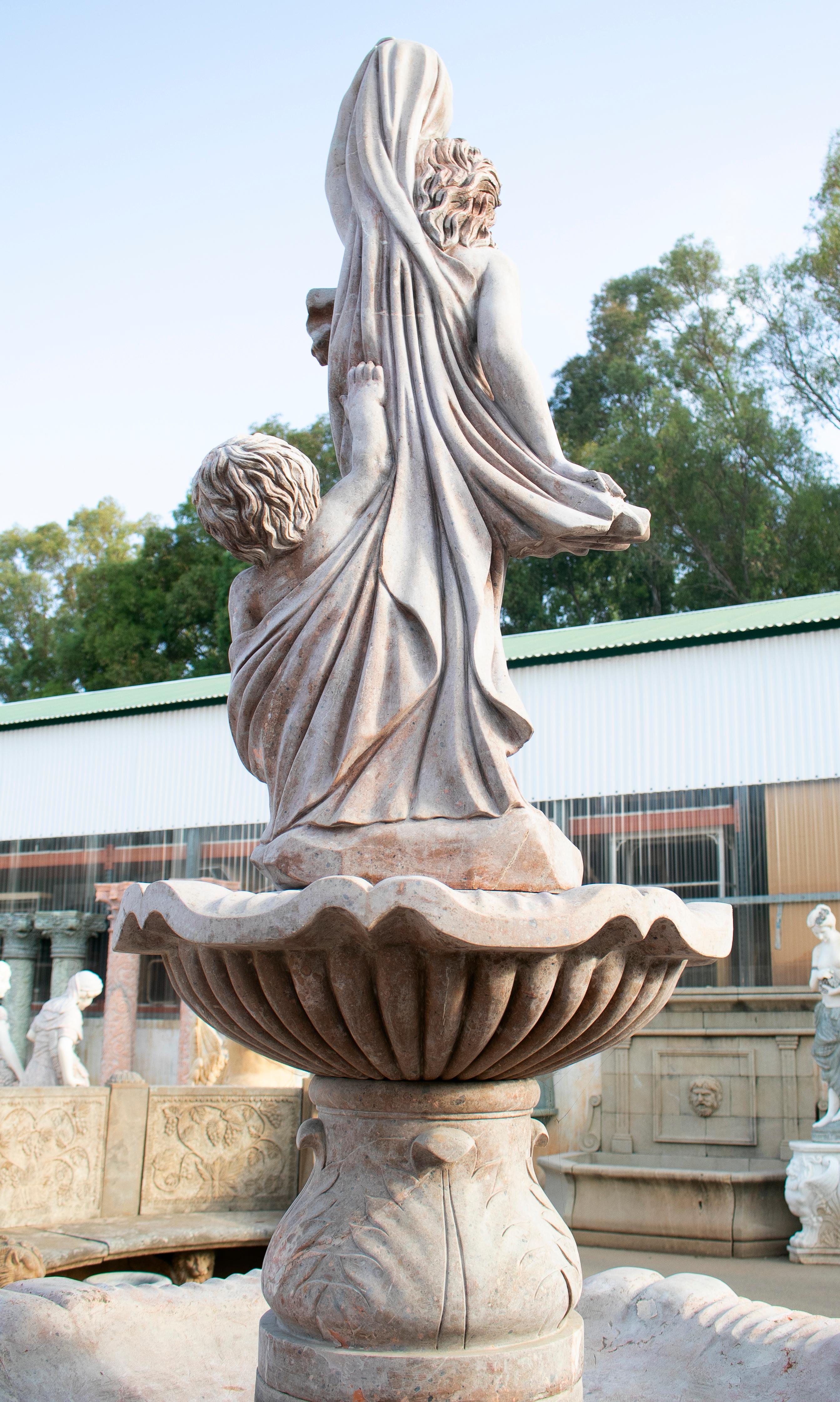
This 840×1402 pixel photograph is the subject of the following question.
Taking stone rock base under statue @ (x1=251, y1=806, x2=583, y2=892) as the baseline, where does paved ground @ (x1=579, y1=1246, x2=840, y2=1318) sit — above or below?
below

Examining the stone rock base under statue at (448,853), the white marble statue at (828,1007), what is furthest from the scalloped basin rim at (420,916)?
the white marble statue at (828,1007)

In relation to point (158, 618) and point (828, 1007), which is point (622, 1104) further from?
point (158, 618)

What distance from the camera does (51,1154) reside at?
7410 mm

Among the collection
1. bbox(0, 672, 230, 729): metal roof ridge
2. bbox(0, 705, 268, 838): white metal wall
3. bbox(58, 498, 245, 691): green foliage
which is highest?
bbox(58, 498, 245, 691): green foliage

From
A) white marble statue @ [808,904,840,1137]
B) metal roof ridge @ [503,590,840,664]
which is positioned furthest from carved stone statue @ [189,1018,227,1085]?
metal roof ridge @ [503,590,840,664]

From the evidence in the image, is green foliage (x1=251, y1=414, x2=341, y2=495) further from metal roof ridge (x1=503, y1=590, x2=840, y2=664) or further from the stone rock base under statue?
the stone rock base under statue

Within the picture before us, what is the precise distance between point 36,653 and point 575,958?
29576 millimetres

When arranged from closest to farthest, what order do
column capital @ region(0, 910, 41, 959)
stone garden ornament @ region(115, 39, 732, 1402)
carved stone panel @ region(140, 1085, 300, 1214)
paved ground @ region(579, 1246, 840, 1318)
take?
stone garden ornament @ region(115, 39, 732, 1402) → paved ground @ region(579, 1246, 840, 1318) → carved stone panel @ region(140, 1085, 300, 1214) → column capital @ region(0, 910, 41, 959)

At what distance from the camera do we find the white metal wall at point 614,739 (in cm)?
1277

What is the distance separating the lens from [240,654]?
2887mm

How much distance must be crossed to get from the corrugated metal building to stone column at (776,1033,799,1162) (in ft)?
5.20

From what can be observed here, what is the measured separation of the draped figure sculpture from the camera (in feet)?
8.56

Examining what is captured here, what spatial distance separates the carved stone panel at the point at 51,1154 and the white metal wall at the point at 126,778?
7425 millimetres

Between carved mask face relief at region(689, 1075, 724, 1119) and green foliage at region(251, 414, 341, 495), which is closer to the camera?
carved mask face relief at region(689, 1075, 724, 1119)
